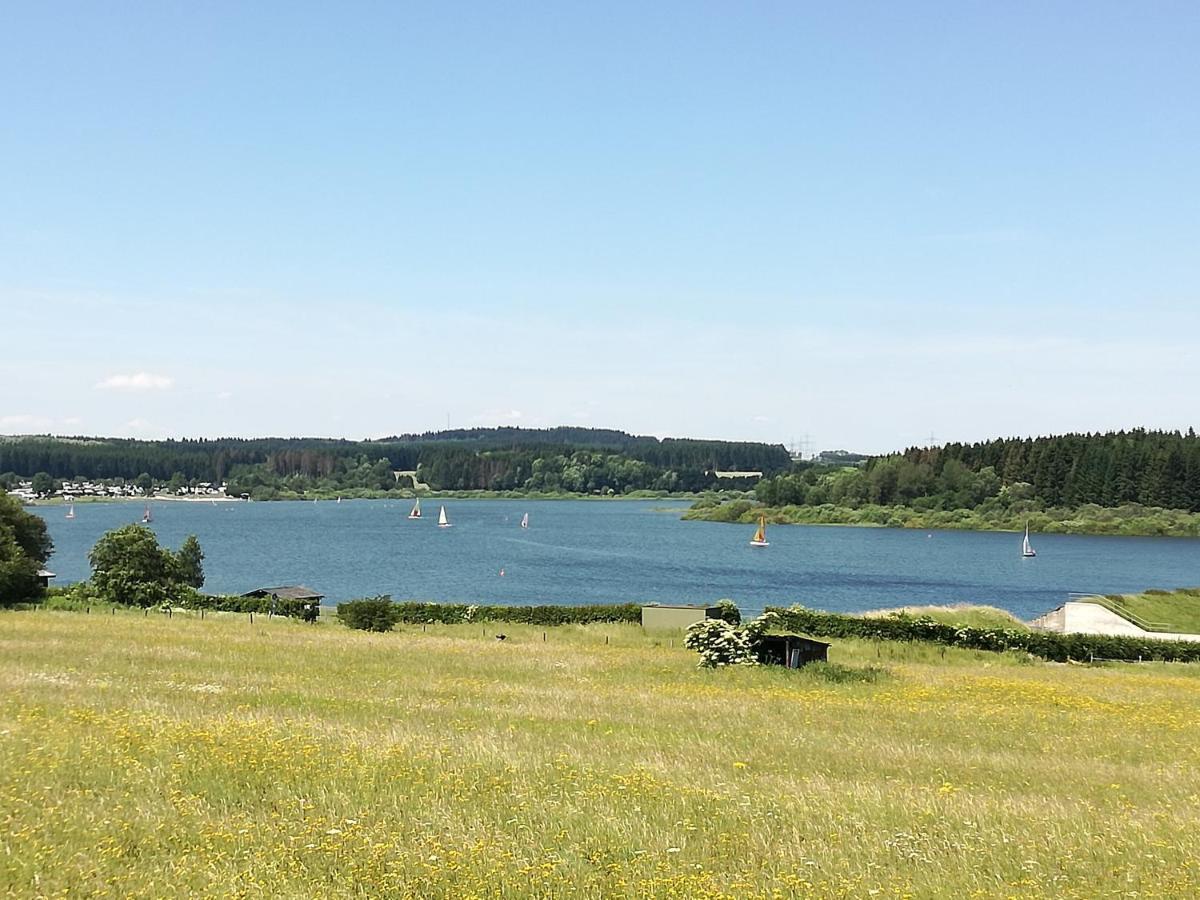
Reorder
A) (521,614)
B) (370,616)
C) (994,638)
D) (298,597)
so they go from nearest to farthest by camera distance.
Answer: (994,638) < (370,616) < (521,614) < (298,597)

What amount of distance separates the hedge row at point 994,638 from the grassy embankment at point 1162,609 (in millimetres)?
22586

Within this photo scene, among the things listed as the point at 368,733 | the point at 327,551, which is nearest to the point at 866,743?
the point at 368,733

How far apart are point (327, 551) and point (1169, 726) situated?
147m

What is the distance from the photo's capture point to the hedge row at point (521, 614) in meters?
64.9

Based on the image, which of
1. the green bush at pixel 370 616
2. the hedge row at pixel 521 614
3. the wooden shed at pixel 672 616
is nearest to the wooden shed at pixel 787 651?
the wooden shed at pixel 672 616

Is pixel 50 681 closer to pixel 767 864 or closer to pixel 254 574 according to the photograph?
pixel 767 864

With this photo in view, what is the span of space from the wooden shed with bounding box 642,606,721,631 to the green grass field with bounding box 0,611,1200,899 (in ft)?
92.1

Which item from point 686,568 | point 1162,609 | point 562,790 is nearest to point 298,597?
point 562,790

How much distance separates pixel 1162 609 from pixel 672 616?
167 ft

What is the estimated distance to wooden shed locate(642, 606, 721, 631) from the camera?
61656 mm

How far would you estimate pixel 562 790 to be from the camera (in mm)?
15438

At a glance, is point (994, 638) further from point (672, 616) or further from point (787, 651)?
point (787, 651)

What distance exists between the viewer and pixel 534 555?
157250mm

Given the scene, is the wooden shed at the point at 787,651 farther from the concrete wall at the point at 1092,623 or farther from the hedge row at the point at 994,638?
the concrete wall at the point at 1092,623
